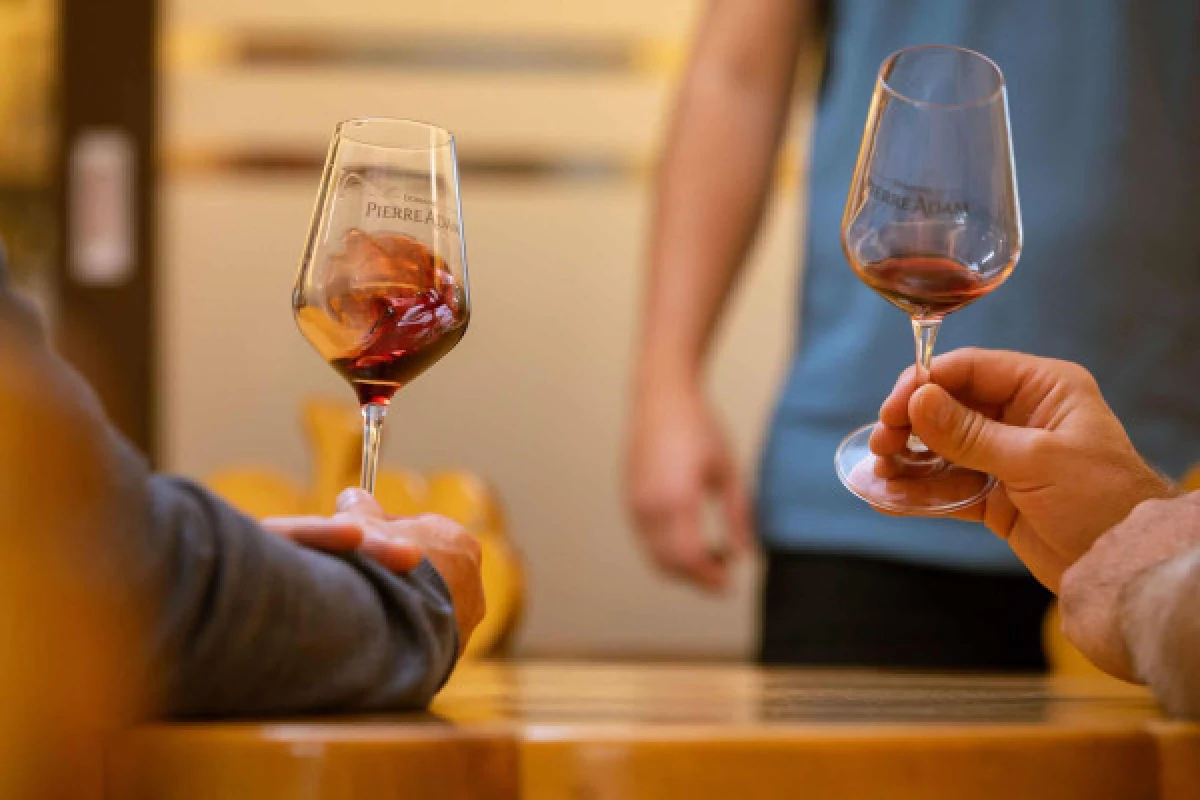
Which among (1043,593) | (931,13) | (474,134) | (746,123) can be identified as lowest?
(1043,593)

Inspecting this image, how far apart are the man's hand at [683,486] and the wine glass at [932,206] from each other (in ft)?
1.90

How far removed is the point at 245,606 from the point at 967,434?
1.14 ft

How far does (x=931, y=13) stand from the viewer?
131 centimetres

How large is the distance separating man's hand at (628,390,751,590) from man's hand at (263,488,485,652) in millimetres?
628

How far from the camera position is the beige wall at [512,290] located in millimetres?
2551

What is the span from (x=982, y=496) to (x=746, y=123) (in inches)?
31.8

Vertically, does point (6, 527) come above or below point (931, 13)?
below

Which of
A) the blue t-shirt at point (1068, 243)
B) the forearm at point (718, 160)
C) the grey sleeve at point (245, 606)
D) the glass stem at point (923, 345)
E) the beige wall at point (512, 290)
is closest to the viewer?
the grey sleeve at point (245, 606)

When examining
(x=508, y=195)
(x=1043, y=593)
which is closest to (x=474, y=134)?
(x=508, y=195)

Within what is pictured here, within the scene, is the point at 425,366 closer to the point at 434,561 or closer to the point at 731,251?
the point at 434,561

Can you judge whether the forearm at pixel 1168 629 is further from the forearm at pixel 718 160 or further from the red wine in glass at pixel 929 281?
the forearm at pixel 718 160

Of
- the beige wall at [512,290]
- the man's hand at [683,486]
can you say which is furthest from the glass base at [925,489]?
the beige wall at [512,290]

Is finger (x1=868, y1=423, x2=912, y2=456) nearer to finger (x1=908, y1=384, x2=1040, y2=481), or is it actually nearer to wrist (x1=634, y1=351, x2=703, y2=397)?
finger (x1=908, y1=384, x2=1040, y2=481)

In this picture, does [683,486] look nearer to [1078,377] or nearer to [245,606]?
[1078,377]
